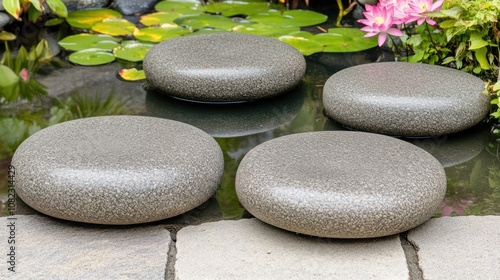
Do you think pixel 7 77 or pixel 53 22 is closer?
pixel 7 77

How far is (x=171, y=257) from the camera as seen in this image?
8.77 ft

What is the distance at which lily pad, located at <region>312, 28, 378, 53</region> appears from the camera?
15.6 ft

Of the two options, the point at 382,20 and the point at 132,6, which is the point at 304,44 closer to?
the point at 382,20

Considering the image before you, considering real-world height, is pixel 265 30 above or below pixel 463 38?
below

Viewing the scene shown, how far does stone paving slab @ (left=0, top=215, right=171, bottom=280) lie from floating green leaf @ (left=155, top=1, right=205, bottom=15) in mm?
2870

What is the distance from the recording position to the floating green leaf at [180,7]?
5492mm

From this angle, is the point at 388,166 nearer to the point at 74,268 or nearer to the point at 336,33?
the point at 74,268

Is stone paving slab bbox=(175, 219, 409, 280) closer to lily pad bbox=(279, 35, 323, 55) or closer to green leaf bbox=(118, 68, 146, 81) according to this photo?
green leaf bbox=(118, 68, 146, 81)

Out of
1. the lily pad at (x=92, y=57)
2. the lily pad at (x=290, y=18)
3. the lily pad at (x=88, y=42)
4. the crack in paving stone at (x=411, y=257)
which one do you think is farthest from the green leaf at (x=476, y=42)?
the lily pad at (x=88, y=42)

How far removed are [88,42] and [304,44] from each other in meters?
1.38

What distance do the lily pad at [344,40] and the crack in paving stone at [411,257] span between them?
7.07ft

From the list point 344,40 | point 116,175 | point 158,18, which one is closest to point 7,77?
point 158,18

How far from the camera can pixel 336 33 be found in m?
4.99

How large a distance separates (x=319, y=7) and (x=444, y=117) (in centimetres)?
237
